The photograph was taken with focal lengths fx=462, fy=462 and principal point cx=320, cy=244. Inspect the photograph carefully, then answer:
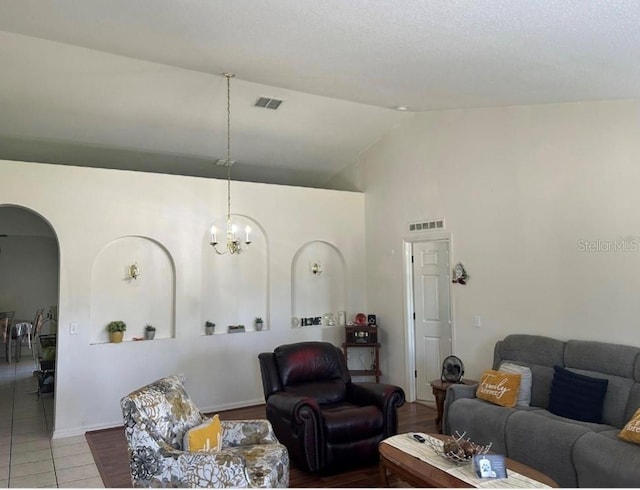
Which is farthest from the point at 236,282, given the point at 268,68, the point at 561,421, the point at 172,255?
the point at 561,421

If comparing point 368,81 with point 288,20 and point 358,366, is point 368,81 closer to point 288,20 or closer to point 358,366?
point 288,20

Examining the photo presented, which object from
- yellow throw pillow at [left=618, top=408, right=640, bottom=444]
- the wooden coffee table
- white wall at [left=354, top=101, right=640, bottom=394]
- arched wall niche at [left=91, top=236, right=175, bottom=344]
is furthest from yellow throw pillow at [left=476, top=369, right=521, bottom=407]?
arched wall niche at [left=91, top=236, right=175, bottom=344]

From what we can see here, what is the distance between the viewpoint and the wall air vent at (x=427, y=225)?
18.6ft

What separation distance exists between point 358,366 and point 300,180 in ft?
10.2

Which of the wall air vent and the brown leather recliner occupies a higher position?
the wall air vent

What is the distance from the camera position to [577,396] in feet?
12.1

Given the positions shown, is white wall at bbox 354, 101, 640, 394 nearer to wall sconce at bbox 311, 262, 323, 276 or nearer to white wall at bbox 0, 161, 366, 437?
wall sconce at bbox 311, 262, 323, 276

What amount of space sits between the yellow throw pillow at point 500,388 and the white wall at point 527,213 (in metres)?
0.75

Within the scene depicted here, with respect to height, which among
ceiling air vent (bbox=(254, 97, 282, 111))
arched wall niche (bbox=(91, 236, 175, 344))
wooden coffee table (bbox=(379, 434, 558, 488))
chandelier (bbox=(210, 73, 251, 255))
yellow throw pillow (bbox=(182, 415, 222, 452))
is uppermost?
ceiling air vent (bbox=(254, 97, 282, 111))

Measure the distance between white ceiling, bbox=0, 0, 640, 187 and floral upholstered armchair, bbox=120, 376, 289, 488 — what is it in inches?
96.0

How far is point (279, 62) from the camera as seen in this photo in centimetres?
360

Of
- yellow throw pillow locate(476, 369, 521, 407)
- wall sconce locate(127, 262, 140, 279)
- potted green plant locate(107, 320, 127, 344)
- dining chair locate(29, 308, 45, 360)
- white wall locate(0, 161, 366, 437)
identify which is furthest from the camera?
dining chair locate(29, 308, 45, 360)

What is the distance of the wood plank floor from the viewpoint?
3.63m

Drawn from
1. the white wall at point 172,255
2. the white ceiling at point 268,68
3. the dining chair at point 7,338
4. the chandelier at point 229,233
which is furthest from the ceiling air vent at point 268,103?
the dining chair at point 7,338
